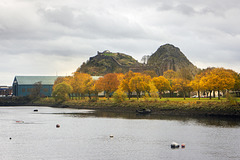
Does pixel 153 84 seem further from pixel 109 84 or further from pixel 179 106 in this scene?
pixel 179 106

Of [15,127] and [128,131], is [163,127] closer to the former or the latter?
[128,131]

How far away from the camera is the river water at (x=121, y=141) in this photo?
54.0m

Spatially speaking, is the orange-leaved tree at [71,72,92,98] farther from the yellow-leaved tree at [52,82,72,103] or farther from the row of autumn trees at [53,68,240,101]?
the yellow-leaved tree at [52,82,72,103]

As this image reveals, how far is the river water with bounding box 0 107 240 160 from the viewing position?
54.0m

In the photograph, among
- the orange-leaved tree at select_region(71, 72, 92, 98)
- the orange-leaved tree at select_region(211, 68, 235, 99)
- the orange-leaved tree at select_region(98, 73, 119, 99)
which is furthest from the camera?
the orange-leaved tree at select_region(71, 72, 92, 98)

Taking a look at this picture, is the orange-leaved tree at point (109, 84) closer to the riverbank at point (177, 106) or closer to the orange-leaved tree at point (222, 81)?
→ the riverbank at point (177, 106)

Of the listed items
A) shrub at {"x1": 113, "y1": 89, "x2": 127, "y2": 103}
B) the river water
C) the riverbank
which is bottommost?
the river water

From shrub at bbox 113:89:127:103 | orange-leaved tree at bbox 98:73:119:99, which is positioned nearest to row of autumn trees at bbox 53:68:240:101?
orange-leaved tree at bbox 98:73:119:99

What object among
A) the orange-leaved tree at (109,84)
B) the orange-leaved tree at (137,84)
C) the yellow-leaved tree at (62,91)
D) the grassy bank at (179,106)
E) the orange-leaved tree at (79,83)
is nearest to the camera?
the grassy bank at (179,106)

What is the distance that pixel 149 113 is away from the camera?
126 m

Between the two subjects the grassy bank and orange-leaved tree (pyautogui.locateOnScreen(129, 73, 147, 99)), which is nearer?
the grassy bank

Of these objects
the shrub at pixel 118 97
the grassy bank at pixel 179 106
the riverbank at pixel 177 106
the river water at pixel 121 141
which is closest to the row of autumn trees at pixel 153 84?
the shrub at pixel 118 97

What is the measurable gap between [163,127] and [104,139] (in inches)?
839

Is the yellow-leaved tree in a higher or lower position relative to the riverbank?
higher
